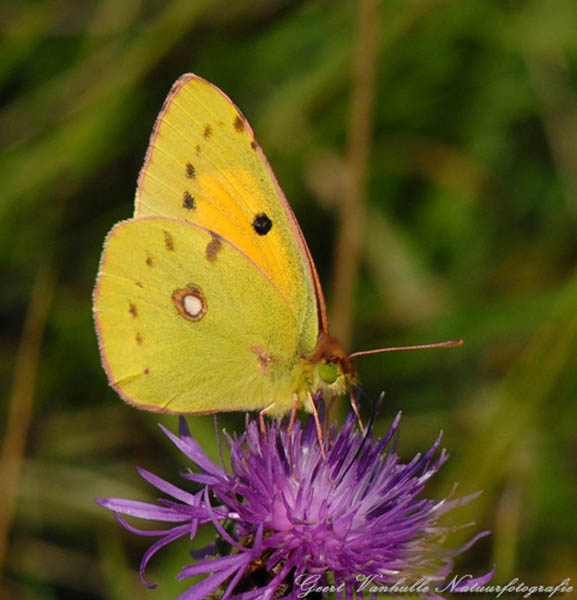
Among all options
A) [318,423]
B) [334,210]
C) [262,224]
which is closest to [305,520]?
[318,423]

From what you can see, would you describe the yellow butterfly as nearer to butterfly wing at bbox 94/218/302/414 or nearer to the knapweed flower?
butterfly wing at bbox 94/218/302/414

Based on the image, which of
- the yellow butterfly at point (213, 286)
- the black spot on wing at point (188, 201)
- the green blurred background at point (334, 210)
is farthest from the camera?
the green blurred background at point (334, 210)

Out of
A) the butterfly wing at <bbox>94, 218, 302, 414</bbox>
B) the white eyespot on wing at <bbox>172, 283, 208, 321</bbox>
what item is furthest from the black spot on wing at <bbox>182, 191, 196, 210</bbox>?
the white eyespot on wing at <bbox>172, 283, 208, 321</bbox>

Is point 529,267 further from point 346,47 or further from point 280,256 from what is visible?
point 280,256

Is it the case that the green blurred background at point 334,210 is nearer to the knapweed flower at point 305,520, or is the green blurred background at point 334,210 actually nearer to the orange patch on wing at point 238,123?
the knapweed flower at point 305,520

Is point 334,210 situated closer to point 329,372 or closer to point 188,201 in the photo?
point 188,201

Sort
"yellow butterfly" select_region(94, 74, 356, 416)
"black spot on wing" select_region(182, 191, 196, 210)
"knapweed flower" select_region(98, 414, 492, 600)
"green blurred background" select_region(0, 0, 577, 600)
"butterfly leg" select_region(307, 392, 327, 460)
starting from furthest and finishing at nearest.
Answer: "green blurred background" select_region(0, 0, 577, 600) < "black spot on wing" select_region(182, 191, 196, 210) < "yellow butterfly" select_region(94, 74, 356, 416) < "butterfly leg" select_region(307, 392, 327, 460) < "knapweed flower" select_region(98, 414, 492, 600)

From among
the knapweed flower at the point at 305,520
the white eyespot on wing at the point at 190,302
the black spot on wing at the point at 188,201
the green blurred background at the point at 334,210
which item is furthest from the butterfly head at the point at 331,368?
the green blurred background at the point at 334,210
